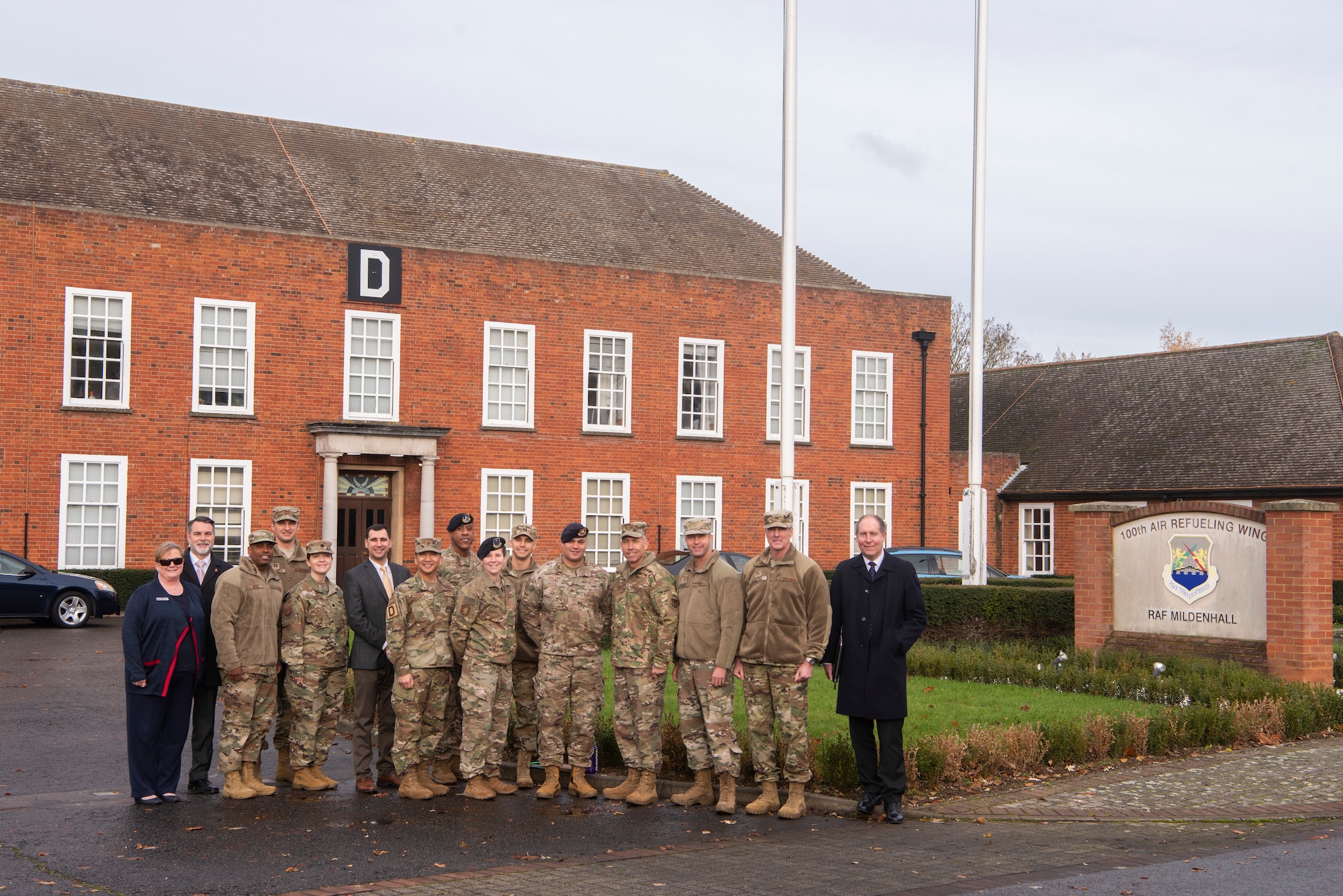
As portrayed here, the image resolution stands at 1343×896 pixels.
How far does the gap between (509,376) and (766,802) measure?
2034 centimetres

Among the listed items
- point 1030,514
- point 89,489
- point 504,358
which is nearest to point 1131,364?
point 1030,514

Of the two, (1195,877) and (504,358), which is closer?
(1195,877)

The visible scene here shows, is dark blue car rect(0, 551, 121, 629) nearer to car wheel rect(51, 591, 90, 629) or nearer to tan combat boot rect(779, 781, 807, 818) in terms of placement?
car wheel rect(51, 591, 90, 629)

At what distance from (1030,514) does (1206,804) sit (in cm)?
2613

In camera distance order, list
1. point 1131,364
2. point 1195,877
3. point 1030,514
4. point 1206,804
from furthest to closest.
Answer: point 1131,364
point 1030,514
point 1206,804
point 1195,877

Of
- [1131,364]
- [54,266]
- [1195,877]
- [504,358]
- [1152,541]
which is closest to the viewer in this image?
[1195,877]

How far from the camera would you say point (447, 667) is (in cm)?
984

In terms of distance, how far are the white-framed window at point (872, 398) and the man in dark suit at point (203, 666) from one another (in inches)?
911

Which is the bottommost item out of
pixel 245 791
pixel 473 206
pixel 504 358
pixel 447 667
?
pixel 245 791

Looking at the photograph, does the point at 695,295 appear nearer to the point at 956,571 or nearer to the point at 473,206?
the point at 473,206

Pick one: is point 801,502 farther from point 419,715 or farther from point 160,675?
point 160,675

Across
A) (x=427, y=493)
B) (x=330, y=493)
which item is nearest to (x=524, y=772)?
(x=330, y=493)

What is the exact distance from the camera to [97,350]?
25375mm

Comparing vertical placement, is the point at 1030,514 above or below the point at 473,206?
below
